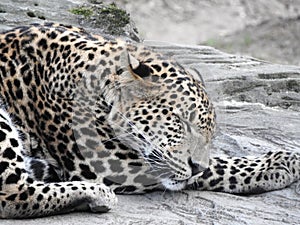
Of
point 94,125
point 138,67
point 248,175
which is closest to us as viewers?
point 138,67

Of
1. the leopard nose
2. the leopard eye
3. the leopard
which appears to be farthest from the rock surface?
the leopard eye

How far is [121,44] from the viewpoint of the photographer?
24.6 ft

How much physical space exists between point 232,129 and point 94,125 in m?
2.74


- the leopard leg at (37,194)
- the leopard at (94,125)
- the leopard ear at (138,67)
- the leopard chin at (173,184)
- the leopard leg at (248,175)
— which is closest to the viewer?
the leopard leg at (37,194)

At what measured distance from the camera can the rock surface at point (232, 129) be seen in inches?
275

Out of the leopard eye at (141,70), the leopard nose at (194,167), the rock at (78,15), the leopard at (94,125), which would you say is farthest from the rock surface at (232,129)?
the leopard eye at (141,70)

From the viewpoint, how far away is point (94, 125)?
7.24 meters

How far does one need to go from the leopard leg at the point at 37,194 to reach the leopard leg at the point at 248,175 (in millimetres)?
1054

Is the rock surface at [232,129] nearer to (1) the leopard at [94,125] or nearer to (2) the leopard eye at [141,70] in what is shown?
(1) the leopard at [94,125]

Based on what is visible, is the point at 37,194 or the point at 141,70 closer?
the point at 37,194

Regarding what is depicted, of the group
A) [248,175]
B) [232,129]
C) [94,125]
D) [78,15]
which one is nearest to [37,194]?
[94,125]

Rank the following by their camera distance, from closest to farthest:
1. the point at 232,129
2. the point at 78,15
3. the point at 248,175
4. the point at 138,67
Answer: the point at 138,67 → the point at 248,175 → the point at 232,129 → the point at 78,15

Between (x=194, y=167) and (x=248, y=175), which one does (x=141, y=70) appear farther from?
(x=248, y=175)

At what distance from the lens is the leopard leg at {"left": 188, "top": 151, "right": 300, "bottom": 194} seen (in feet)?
25.1
